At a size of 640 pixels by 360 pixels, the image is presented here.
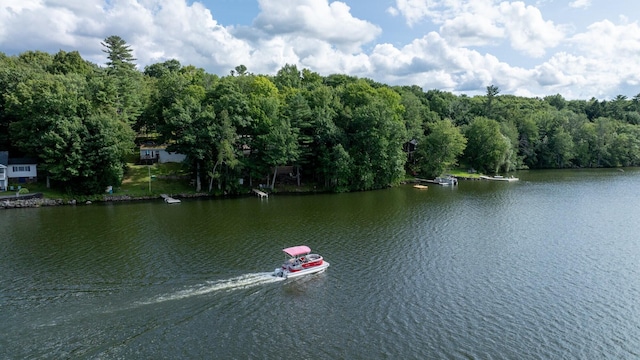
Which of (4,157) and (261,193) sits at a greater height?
(4,157)

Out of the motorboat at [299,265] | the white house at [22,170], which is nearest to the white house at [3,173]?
the white house at [22,170]

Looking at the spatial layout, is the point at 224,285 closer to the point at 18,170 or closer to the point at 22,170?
the point at 22,170

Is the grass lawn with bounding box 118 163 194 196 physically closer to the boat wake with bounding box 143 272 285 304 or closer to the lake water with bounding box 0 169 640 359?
the lake water with bounding box 0 169 640 359

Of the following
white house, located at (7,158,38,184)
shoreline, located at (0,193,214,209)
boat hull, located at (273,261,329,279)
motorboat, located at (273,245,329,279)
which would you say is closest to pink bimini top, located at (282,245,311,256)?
motorboat, located at (273,245,329,279)

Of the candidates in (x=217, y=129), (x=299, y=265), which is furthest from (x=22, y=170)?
(x=299, y=265)

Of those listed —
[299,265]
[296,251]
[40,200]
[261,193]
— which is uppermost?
[261,193]

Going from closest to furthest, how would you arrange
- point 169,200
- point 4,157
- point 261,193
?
1. point 169,200
2. point 4,157
3. point 261,193

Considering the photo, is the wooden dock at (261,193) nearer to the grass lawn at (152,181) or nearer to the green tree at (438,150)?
the grass lawn at (152,181)
